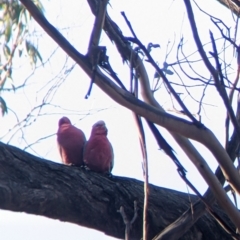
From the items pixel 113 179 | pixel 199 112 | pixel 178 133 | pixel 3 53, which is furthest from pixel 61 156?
pixel 178 133

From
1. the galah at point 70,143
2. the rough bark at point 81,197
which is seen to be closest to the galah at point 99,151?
the galah at point 70,143

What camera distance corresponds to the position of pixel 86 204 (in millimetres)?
3445

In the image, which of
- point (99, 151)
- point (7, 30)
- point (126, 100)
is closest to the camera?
point (126, 100)

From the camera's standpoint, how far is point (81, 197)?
3447mm

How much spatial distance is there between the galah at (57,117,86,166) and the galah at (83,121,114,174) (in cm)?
5

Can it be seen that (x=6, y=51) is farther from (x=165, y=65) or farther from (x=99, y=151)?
(x=165, y=65)

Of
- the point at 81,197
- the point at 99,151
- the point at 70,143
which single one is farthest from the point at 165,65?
the point at 70,143

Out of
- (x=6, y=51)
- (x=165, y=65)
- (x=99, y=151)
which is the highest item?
(x=6, y=51)

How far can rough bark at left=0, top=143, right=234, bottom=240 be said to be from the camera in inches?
131

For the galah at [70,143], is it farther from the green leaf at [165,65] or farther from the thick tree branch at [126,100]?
the thick tree branch at [126,100]

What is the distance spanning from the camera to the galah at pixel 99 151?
4.45m

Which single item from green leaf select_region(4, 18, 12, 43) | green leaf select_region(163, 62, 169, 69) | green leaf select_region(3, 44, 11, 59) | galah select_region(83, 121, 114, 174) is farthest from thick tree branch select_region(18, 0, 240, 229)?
A: green leaf select_region(3, 44, 11, 59)

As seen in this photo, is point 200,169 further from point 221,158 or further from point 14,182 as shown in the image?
point 14,182

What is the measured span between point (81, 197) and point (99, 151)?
1240mm
